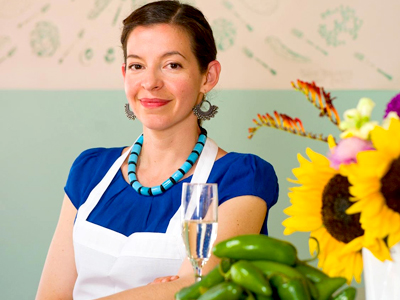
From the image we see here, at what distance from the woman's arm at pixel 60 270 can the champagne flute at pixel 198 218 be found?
102cm

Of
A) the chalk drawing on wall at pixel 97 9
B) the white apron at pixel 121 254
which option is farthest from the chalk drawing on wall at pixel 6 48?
the white apron at pixel 121 254

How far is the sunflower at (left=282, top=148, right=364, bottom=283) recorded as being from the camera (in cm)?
75

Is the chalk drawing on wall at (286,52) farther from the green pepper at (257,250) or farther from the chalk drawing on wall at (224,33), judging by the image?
the green pepper at (257,250)

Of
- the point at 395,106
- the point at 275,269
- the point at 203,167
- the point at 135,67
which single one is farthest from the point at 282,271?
the point at 135,67

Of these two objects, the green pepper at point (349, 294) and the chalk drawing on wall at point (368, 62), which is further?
the chalk drawing on wall at point (368, 62)

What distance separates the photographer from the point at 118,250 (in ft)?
5.73

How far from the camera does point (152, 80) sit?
1.80 m

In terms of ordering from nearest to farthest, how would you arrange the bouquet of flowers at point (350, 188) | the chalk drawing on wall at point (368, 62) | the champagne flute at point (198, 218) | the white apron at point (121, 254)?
1. the bouquet of flowers at point (350, 188)
2. the champagne flute at point (198, 218)
3. the white apron at point (121, 254)
4. the chalk drawing on wall at point (368, 62)

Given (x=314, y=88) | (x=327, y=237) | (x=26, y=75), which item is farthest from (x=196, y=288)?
(x=26, y=75)

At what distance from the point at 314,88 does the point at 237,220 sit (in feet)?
3.31

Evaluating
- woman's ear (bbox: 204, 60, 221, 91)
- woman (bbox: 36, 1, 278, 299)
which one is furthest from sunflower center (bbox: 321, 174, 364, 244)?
woman's ear (bbox: 204, 60, 221, 91)

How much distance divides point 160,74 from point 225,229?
0.53 meters

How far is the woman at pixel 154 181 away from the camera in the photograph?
171cm

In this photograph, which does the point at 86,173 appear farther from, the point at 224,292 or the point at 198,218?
the point at 224,292
